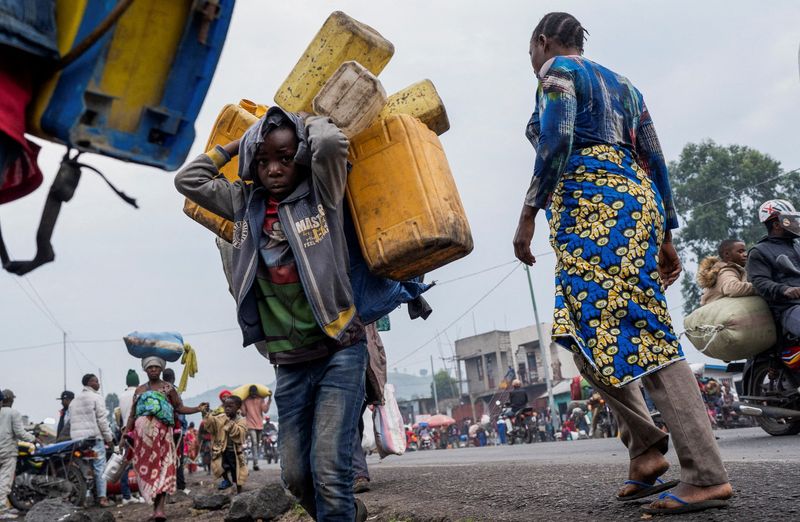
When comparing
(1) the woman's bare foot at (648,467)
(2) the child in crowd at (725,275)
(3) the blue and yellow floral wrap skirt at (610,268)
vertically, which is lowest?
(1) the woman's bare foot at (648,467)

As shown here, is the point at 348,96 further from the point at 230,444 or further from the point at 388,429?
the point at 230,444

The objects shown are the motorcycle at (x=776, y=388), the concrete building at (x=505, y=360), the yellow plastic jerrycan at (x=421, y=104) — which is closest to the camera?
the yellow plastic jerrycan at (x=421, y=104)

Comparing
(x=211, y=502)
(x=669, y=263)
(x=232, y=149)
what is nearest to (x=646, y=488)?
(x=669, y=263)

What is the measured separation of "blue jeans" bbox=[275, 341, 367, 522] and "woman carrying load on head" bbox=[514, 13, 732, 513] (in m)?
0.95

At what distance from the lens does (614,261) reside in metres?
3.26

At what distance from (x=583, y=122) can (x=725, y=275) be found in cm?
433

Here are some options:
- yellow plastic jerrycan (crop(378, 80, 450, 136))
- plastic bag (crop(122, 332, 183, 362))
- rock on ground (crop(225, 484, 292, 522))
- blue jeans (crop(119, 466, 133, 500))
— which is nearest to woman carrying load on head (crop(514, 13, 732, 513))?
yellow plastic jerrycan (crop(378, 80, 450, 136))

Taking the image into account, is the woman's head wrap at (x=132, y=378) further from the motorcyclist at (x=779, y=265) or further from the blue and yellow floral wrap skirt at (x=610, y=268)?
the blue and yellow floral wrap skirt at (x=610, y=268)

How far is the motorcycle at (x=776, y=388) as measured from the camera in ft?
22.7

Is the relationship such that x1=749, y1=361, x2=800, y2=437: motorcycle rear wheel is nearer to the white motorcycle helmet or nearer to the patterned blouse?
the white motorcycle helmet

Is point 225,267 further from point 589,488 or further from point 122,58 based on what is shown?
point 122,58

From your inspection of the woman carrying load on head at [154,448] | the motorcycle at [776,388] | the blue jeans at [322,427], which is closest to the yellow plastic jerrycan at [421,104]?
the blue jeans at [322,427]

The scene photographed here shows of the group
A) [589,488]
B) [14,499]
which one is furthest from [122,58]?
[14,499]

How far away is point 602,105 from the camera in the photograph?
3525 mm
